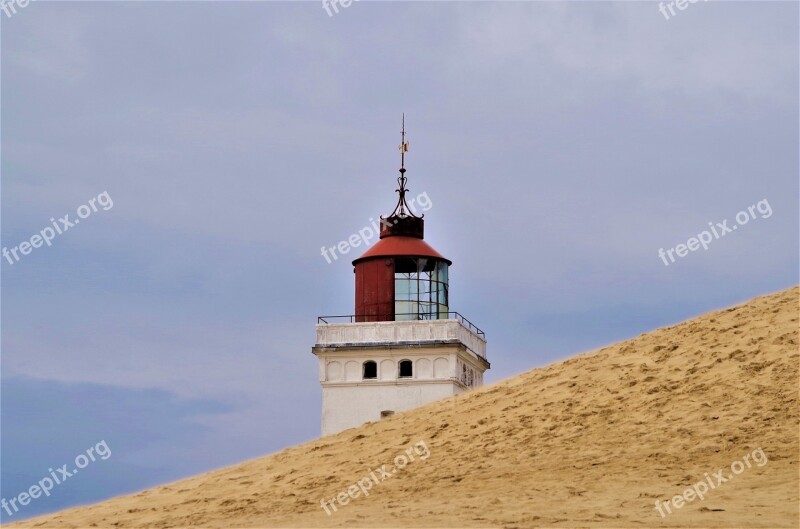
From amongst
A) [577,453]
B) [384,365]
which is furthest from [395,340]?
[577,453]

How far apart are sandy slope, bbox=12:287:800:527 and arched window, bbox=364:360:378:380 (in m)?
19.4

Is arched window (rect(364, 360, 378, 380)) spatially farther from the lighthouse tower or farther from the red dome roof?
the red dome roof

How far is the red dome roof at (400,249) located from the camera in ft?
189

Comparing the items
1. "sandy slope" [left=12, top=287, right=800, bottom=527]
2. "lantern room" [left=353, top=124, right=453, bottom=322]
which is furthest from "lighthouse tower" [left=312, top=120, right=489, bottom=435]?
"sandy slope" [left=12, top=287, right=800, bottom=527]

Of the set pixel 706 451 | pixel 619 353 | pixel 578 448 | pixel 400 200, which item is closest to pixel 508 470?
pixel 578 448

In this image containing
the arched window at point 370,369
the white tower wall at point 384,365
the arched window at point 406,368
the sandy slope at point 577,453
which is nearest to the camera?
the sandy slope at point 577,453

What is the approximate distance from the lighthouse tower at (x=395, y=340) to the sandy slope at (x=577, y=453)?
18.8 meters

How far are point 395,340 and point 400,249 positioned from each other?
387 cm

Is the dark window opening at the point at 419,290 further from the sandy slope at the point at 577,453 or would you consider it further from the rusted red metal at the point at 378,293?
the sandy slope at the point at 577,453

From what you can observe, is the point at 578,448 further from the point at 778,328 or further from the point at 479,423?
the point at 778,328

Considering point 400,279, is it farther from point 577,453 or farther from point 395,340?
point 577,453

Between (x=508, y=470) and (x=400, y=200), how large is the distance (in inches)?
1236

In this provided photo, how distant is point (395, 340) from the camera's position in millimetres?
56375

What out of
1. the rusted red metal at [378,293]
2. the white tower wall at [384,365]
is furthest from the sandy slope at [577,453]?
the rusted red metal at [378,293]
